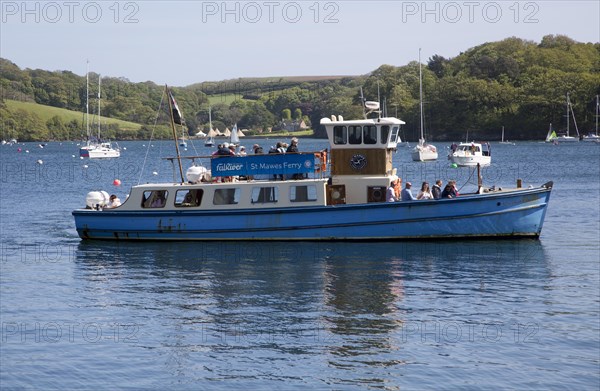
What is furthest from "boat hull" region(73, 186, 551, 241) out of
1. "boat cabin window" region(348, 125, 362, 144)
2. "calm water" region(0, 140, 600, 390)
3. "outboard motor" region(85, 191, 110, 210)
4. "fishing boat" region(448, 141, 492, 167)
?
"fishing boat" region(448, 141, 492, 167)

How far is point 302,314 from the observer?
26.2 m

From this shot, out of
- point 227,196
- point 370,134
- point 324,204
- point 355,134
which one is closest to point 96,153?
point 227,196

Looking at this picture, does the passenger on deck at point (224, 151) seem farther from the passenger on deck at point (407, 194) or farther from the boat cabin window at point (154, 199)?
the passenger on deck at point (407, 194)

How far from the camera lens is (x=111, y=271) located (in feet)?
111

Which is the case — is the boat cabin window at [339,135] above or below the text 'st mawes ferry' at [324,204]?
above

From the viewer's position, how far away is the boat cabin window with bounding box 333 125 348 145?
38.1 metres

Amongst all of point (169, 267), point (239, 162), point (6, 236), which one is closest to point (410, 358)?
point (169, 267)

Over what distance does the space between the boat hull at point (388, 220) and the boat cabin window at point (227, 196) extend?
16.8 inches

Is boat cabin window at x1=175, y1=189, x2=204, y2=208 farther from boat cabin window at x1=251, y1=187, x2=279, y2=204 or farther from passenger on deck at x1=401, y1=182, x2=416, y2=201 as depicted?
passenger on deck at x1=401, y1=182, x2=416, y2=201

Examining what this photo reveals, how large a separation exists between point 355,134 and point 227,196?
5686mm

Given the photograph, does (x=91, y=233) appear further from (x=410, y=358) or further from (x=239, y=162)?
(x=410, y=358)

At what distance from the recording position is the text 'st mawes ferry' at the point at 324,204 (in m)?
36.9

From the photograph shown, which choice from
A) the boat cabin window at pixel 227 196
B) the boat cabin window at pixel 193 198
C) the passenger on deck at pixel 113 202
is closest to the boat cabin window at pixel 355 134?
the boat cabin window at pixel 227 196

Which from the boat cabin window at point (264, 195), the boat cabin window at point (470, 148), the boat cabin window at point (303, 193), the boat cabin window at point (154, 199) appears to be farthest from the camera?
the boat cabin window at point (470, 148)
